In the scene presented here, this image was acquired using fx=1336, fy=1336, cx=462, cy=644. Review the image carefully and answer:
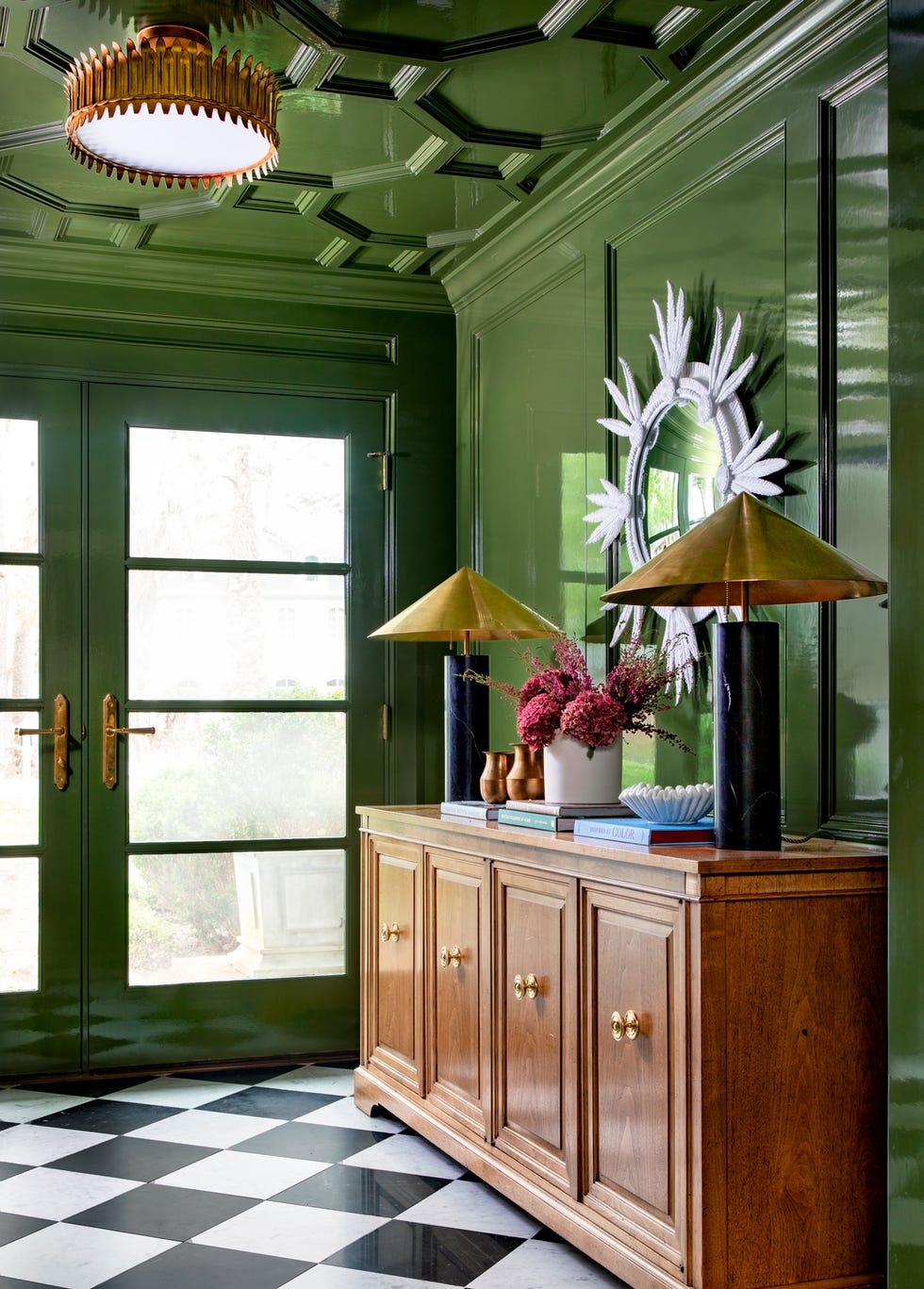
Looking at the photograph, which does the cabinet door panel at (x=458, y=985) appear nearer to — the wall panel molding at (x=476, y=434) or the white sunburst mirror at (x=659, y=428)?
the white sunburst mirror at (x=659, y=428)

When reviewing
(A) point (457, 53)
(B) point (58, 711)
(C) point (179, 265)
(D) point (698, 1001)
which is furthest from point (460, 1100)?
(C) point (179, 265)

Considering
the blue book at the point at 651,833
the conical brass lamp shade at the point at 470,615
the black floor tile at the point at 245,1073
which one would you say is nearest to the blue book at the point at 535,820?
the blue book at the point at 651,833

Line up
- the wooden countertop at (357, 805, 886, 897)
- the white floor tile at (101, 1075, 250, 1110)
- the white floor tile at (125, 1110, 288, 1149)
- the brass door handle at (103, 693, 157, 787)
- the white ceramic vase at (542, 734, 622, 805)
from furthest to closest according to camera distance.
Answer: the brass door handle at (103, 693, 157, 787) → the white floor tile at (101, 1075, 250, 1110) → the white floor tile at (125, 1110, 288, 1149) → the white ceramic vase at (542, 734, 622, 805) → the wooden countertop at (357, 805, 886, 897)

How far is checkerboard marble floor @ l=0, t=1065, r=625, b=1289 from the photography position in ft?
8.98

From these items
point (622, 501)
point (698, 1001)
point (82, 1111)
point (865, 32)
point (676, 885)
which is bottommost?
point (82, 1111)

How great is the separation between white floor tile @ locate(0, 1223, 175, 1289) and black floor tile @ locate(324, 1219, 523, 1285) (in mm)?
427

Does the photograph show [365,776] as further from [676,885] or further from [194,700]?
[676,885]

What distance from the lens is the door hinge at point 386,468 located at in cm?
477

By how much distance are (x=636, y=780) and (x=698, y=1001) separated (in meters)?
1.23

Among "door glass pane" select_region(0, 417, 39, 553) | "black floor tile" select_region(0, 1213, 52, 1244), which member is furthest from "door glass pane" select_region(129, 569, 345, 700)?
"black floor tile" select_region(0, 1213, 52, 1244)

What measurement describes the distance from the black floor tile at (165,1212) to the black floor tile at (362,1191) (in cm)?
14

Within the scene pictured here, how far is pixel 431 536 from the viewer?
4824 millimetres

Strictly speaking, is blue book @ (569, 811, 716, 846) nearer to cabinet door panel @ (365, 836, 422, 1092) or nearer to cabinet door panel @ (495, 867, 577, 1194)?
cabinet door panel @ (495, 867, 577, 1194)

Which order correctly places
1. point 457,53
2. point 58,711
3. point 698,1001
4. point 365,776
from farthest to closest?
point 365,776
point 58,711
point 457,53
point 698,1001
